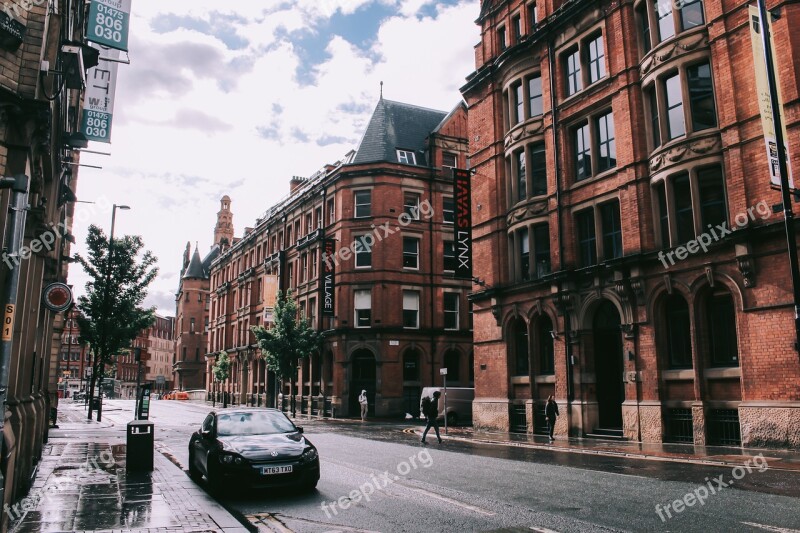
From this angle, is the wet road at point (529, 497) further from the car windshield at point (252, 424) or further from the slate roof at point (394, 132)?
the slate roof at point (394, 132)

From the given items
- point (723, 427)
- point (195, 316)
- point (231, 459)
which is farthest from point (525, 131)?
point (195, 316)

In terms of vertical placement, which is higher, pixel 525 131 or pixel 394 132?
pixel 394 132

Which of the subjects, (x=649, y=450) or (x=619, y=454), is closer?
(x=619, y=454)

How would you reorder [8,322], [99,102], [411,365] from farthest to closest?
[411,365], [99,102], [8,322]

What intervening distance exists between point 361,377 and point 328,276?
280 inches

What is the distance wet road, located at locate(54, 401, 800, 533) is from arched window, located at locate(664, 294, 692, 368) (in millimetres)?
5583

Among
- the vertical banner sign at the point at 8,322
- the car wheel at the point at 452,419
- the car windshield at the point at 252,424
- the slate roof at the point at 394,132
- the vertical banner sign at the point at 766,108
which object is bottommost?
the car wheel at the point at 452,419

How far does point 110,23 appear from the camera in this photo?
43.8ft

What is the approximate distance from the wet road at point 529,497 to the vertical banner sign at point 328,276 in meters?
25.7

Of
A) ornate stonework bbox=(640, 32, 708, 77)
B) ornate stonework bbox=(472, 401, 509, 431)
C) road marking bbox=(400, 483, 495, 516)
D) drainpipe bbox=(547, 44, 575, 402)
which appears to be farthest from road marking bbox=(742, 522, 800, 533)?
ornate stonework bbox=(472, 401, 509, 431)

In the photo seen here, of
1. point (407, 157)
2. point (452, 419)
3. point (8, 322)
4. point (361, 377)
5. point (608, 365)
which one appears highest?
point (407, 157)

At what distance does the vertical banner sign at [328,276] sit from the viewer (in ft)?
135

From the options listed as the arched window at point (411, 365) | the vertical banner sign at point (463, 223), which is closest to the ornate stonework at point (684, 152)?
the vertical banner sign at point (463, 223)

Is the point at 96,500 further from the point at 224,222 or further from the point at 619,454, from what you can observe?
the point at 224,222
